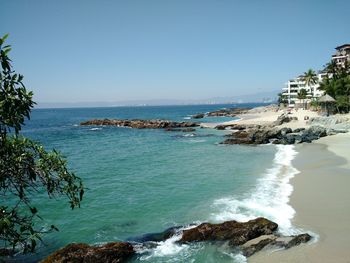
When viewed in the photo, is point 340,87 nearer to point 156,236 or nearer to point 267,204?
point 267,204

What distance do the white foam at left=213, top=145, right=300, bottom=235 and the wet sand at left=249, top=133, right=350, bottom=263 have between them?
1.62 ft

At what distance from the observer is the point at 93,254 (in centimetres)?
1184

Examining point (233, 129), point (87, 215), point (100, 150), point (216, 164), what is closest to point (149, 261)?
point (87, 215)

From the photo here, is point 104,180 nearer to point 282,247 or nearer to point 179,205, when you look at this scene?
point 179,205

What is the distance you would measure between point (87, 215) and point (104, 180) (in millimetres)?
8022

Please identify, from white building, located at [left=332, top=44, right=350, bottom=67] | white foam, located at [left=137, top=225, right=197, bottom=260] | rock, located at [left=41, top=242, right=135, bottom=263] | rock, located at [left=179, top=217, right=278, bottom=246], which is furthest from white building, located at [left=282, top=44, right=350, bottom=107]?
rock, located at [left=41, top=242, right=135, bottom=263]

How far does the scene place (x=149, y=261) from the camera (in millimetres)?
11992

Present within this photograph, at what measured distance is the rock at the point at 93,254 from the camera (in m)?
11.6

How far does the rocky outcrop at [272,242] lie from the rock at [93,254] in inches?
172

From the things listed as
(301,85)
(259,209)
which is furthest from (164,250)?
(301,85)

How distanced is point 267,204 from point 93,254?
9887 millimetres

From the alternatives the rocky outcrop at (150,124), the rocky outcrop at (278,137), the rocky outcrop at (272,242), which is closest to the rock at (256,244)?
→ the rocky outcrop at (272,242)

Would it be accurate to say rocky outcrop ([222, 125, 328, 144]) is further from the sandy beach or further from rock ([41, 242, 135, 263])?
rock ([41, 242, 135, 263])

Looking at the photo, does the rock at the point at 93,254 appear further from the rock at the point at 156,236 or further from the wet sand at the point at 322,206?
the wet sand at the point at 322,206
